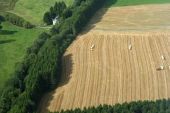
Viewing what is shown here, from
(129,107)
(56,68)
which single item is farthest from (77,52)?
(129,107)

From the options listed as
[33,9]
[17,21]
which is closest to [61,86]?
[17,21]

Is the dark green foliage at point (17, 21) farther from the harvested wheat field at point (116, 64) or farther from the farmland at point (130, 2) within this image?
the farmland at point (130, 2)

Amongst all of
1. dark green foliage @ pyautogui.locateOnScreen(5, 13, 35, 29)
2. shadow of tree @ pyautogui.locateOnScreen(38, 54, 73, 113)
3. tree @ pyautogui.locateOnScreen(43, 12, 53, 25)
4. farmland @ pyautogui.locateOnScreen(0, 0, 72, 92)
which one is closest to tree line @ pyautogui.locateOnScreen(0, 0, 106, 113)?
shadow of tree @ pyautogui.locateOnScreen(38, 54, 73, 113)

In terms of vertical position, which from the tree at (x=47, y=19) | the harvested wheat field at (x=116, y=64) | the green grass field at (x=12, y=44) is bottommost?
the harvested wheat field at (x=116, y=64)

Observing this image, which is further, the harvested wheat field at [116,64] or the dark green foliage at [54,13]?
the dark green foliage at [54,13]

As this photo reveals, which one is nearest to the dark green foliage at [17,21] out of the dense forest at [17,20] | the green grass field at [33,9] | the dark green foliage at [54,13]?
the dense forest at [17,20]

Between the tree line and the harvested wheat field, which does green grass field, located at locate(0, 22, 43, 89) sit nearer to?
the tree line
